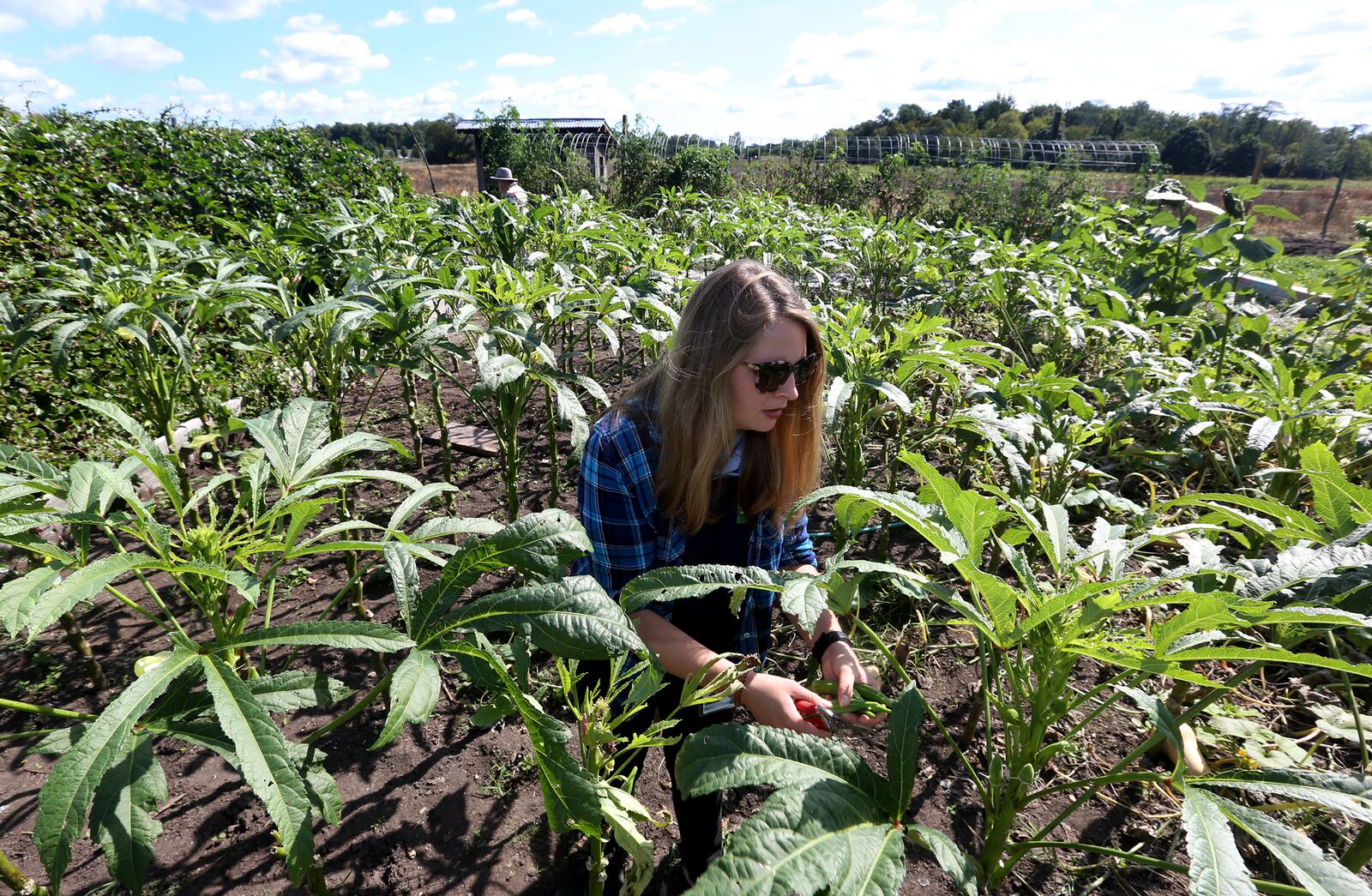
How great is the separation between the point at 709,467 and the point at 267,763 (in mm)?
1073

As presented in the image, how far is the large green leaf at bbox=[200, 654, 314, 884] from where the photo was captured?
87 centimetres

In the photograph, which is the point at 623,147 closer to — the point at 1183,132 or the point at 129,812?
the point at 129,812

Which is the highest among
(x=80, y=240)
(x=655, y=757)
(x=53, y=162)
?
(x=53, y=162)

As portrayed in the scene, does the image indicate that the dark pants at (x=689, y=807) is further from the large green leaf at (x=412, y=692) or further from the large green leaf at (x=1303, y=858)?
the large green leaf at (x=1303, y=858)

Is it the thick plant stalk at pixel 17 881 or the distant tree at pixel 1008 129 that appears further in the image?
the distant tree at pixel 1008 129

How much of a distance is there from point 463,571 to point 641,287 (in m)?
2.46

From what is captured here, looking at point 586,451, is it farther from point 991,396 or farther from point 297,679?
point 991,396

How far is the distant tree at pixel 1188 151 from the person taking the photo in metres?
37.4

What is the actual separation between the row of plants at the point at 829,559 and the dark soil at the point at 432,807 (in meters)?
0.11

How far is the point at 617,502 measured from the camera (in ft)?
5.51

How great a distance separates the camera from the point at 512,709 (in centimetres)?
111

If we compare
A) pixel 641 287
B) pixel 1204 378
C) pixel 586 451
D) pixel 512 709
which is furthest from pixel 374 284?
pixel 1204 378

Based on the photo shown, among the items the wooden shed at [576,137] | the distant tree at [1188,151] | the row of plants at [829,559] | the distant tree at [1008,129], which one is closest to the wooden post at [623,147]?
the wooden shed at [576,137]

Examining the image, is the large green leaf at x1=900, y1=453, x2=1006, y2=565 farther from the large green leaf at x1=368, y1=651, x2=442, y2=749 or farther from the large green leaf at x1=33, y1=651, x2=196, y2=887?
the large green leaf at x1=33, y1=651, x2=196, y2=887
